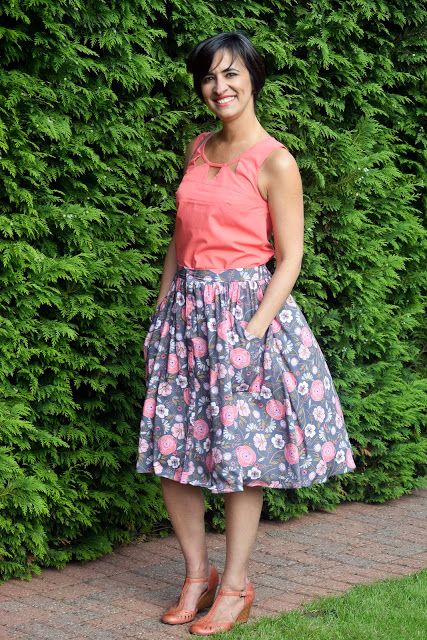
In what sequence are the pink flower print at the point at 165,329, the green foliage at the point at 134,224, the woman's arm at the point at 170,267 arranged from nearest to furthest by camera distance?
the pink flower print at the point at 165,329 → the woman's arm at the point at 170,267 → the green foliage at the point at 134,224

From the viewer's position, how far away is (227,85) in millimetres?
3473

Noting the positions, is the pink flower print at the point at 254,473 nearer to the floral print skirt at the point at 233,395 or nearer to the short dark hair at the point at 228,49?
the floral print skirt at the point at 233,395

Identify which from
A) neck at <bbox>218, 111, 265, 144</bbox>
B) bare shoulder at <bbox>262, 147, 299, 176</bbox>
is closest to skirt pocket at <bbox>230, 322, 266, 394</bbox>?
bare shoulder at <bbox>262, 147, 299, 176</bbox>

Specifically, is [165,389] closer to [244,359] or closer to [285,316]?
[244,359]

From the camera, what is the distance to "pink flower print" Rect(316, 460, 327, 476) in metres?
3.53

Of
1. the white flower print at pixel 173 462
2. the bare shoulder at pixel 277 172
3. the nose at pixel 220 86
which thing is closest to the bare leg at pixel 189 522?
the white flower print at pixel 173 462

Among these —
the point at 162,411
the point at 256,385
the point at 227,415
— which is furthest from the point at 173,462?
the point at 256,385

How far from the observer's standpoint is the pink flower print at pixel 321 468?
3.53m

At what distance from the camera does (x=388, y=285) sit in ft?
18.0

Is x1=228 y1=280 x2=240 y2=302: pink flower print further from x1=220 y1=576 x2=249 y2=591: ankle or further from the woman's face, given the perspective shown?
x1=220 y1=576 x2=249 y2=591: ankle

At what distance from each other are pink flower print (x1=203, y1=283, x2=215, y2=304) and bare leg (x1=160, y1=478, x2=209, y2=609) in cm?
66

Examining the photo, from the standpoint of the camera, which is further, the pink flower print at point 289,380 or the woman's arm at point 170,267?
the woman's arm at point 170,267

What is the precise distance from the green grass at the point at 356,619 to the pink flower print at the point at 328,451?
572 mm

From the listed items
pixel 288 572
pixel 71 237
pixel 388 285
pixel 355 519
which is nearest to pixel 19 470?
pixel 71 237
